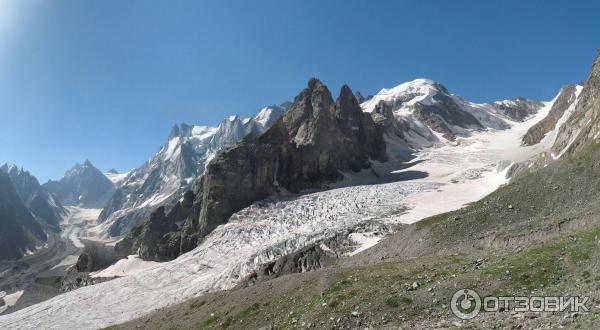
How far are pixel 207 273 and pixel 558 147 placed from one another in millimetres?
59595

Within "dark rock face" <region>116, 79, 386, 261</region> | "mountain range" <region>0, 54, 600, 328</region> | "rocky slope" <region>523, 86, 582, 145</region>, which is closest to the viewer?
"mountain range" <region>0, 54, 600, 328</region>

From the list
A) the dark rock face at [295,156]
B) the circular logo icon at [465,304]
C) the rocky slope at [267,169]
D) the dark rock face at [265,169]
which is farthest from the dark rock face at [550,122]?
the circular logo icon at [465,304]

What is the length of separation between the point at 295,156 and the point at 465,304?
102869 millimetres

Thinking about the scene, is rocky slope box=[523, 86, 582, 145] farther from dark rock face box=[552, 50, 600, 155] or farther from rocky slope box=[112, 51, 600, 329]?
rocky slope box=[112, 51, 600, 329]

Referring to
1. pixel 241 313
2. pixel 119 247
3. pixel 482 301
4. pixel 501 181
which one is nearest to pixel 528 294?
pixel 482 301

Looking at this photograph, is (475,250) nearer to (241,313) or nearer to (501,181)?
(241,313)

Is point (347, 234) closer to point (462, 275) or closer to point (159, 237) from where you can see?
point (462, 275)

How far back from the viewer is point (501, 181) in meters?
89.4

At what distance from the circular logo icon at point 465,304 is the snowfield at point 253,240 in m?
33.8

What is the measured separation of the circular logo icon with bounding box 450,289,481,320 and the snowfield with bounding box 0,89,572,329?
3378cm

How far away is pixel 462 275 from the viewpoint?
68.6 feet

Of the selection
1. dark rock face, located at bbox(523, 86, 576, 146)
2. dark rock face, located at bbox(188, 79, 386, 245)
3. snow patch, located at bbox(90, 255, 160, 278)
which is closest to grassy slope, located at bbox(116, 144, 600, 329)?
snow patch, located at bbox(90, 255, 160, 278)

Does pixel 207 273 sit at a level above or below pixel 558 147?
below

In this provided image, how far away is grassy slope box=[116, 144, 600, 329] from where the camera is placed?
1766 cm
